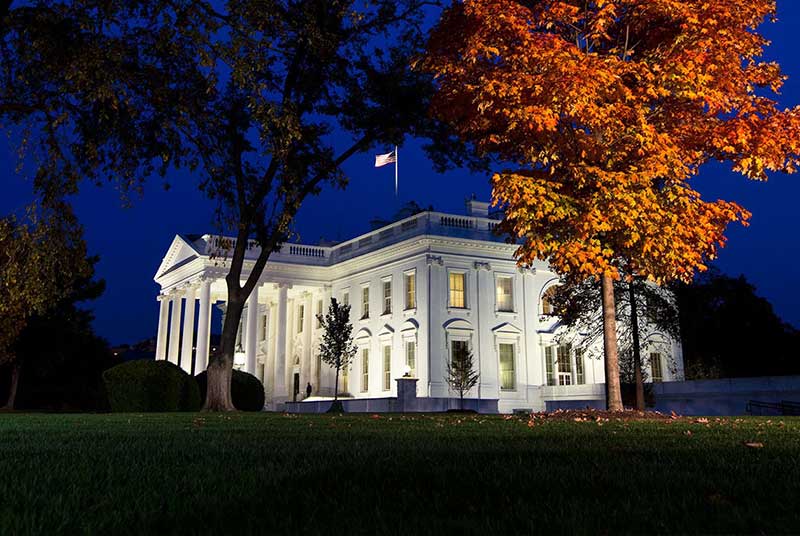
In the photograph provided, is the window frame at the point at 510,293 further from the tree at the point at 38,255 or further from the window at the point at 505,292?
the tree at the point at 38,255

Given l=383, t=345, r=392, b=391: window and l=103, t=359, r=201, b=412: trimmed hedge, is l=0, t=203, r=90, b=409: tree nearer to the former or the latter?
l=103, t=359, r=201, b=412: trimmed hedge

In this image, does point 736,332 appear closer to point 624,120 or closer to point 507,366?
point 507,366

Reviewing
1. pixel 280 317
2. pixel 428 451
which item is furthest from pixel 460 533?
pixel 280 317

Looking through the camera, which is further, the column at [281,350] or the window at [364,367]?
the column at [281,350]

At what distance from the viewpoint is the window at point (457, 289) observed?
4253 centimetres

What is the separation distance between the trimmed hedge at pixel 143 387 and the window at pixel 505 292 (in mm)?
21708

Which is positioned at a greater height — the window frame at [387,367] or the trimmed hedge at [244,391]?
the window frame at [387,367]

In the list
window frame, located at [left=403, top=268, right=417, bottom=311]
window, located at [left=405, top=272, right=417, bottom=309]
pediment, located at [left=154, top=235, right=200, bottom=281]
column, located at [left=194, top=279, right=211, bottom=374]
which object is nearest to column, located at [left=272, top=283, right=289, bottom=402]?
column, located at [left=194, top=279, right=211, bottom=374]

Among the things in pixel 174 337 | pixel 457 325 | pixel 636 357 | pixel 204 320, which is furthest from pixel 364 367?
pixel 636 357

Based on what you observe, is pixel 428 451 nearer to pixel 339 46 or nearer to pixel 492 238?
pixel 339 46

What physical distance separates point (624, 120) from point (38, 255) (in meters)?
12.0

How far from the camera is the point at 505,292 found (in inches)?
1727

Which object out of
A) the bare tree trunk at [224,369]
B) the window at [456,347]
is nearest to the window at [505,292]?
the window at [456,347]

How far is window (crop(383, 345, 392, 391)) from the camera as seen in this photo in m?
43.7
